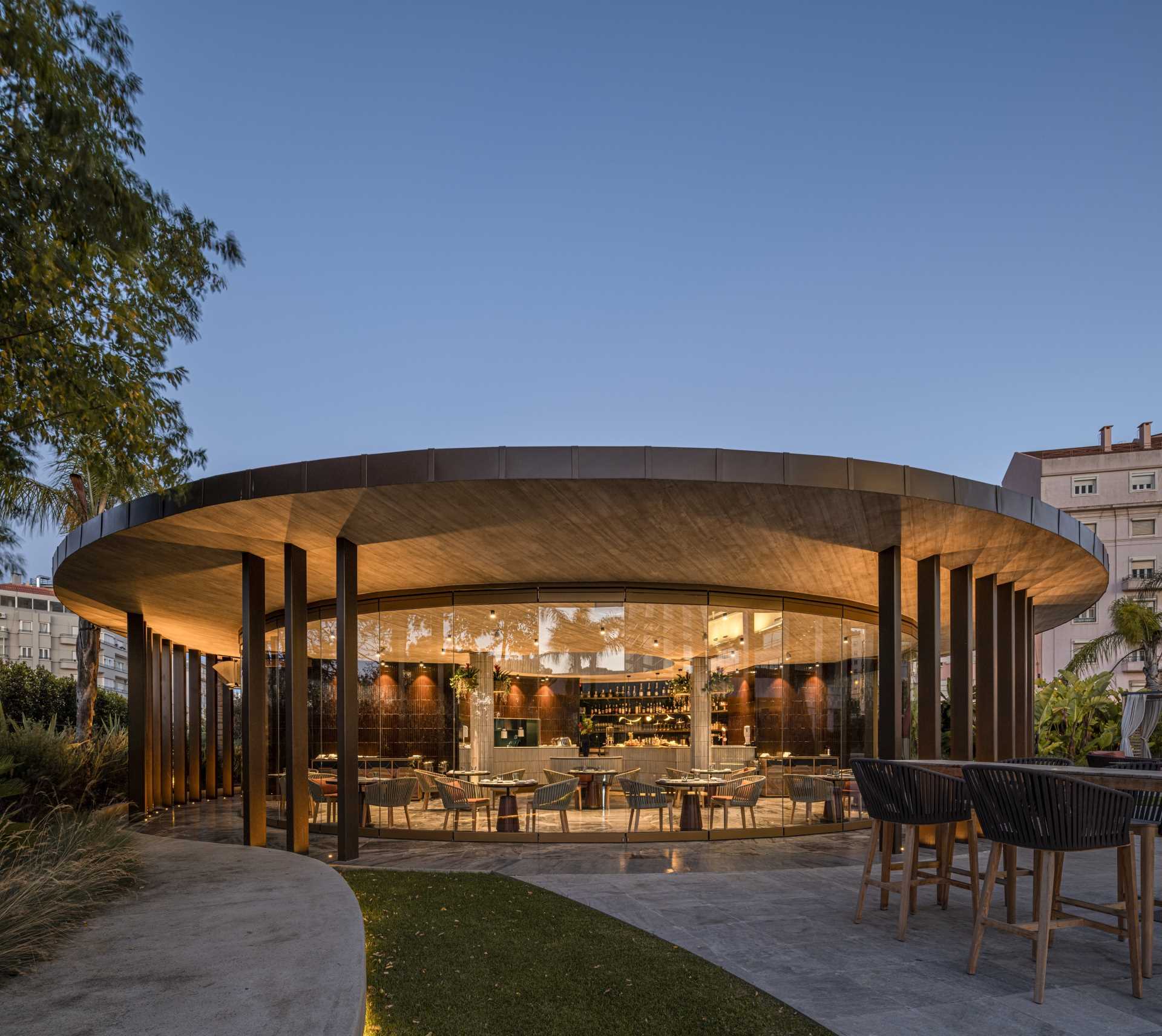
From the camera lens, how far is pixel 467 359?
4023 inches

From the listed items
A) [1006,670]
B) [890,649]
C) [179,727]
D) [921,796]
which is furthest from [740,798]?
[179,727]

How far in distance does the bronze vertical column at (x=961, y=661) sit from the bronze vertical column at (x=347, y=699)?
272 inches

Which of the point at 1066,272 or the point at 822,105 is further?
the point at 1066,272

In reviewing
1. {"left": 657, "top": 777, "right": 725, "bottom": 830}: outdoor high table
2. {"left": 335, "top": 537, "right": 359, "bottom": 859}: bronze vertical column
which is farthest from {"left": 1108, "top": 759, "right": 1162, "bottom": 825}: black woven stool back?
{"left": 335, "top": 537, "right": 359, "bottom": 859}: bronze vertical column

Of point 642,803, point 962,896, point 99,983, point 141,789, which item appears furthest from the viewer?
point 141,789

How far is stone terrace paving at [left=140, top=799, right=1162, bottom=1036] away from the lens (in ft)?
14.7

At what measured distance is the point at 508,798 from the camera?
11.8 meters

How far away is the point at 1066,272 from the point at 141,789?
2525 cm

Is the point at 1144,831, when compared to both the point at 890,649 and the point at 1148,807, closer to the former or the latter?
the point at 1148,807

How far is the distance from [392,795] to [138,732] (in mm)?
5448

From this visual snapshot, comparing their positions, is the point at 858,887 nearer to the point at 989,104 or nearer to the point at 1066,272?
the point at 989,104

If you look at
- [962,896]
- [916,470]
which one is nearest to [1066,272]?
[916,470]

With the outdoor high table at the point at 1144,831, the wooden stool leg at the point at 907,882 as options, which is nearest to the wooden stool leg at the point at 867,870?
the wooden stool leg at the point at 907,882

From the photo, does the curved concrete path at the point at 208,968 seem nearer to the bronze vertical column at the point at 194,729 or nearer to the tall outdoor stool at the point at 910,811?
the tall outdoor stool at the point at 910,811
